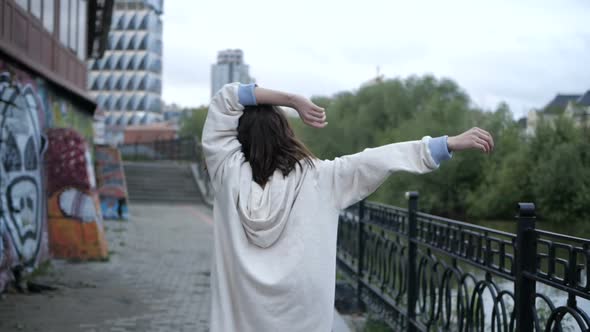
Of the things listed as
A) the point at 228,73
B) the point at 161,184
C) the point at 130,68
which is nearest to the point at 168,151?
the point at 228,73

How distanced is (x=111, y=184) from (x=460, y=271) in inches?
585

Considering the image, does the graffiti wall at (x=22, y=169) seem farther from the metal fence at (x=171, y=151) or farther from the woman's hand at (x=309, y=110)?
the metal fence at (x=171, y=151)

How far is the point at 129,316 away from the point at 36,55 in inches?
208

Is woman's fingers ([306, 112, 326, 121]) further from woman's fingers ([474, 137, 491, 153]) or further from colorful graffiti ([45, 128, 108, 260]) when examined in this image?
colorful graffiti ([45, 128, 108, 260])

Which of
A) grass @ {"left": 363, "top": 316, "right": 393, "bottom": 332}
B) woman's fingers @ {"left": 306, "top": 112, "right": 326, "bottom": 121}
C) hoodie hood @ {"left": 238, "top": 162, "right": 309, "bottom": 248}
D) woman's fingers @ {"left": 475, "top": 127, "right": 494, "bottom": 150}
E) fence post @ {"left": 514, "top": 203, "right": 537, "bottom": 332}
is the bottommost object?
grass @ {"left": 363, "top": 316, "right": 393, "bottom": 332}

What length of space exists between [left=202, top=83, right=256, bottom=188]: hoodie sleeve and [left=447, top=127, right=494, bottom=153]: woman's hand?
28.3 inches

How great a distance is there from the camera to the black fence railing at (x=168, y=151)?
3422 centimetres

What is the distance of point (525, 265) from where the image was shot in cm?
312

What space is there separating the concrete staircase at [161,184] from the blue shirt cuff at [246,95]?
22.5m

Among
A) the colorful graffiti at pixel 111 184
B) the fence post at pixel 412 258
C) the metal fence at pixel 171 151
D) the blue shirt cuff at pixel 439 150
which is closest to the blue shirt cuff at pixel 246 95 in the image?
the blue shirt cuff at pixel 439 150

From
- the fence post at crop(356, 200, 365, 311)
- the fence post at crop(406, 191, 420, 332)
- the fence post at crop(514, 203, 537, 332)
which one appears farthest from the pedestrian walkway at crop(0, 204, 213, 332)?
the fence post at crop(514, 203, 537, 332)

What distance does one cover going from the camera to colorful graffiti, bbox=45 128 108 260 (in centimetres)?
1002

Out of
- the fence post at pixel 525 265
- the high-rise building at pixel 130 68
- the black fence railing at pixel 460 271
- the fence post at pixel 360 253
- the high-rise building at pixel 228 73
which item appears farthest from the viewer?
the high-rise building at pixel 130 68

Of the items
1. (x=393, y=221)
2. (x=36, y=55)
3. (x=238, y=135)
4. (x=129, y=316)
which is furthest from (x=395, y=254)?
(x=36, y=55)
